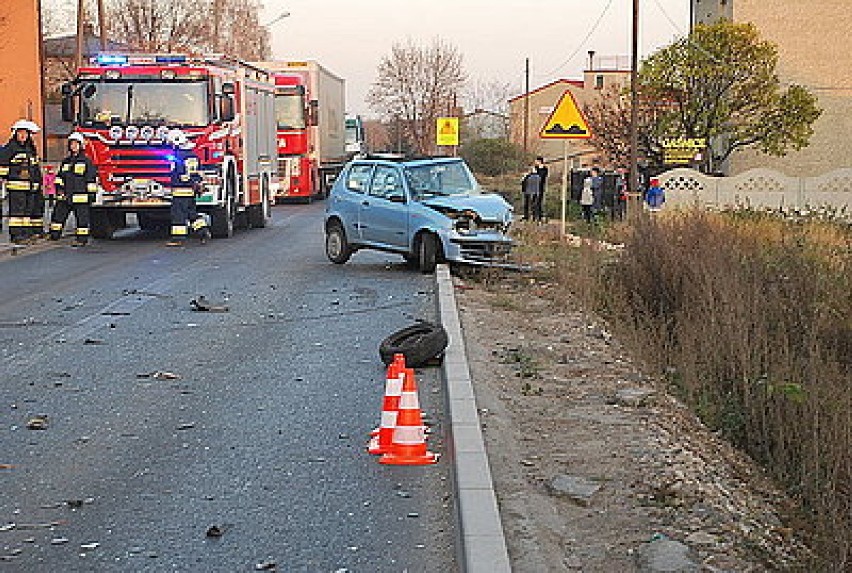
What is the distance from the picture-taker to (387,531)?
241 inches

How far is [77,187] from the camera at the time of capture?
2144 centimetres

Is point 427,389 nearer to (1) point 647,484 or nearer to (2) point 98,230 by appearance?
(1) point 647,484

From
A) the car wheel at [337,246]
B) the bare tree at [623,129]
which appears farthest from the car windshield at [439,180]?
the bare tree at [623,129]

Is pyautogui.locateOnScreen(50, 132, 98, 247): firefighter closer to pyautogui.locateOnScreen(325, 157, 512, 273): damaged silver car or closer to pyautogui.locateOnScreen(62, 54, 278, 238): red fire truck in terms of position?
pyautogui.locateOnScreen(62, 54, 278, 238): red fire truck

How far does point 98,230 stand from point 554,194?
26342 millimetres

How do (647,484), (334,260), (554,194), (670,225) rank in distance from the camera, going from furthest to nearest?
(554,194) → (334,260) → (670,225) → (647,484)

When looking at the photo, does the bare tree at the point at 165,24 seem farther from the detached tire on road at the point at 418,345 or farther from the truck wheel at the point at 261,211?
the detached tire on road at the point at 418,345

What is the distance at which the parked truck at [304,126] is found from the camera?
123 ft

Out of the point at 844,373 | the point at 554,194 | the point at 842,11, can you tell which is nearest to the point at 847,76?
the point at 842,11

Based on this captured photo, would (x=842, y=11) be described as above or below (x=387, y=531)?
above

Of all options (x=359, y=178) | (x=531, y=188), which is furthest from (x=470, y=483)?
(x=531, y=188)

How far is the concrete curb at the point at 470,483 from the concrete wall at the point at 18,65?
40.5 metres

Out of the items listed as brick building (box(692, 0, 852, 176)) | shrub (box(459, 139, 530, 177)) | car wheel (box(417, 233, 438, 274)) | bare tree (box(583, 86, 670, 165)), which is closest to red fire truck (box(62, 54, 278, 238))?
car wheel (box(417, 233, 438, 274))

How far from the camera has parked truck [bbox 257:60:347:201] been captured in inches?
1479
